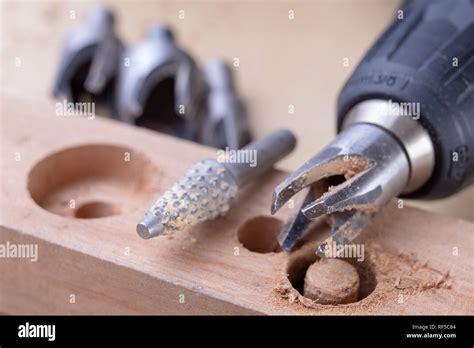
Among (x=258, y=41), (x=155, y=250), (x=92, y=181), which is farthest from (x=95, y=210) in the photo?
(x=258, y=41)

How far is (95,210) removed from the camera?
0.89 metres

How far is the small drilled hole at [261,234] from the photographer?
822 mm

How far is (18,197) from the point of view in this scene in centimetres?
83

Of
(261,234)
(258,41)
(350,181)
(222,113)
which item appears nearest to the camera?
(350,181)

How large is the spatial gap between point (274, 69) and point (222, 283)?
709 mm

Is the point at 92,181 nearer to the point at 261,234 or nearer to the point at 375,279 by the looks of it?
the point at 261,234

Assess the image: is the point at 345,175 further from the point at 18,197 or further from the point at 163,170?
the point at 18,197

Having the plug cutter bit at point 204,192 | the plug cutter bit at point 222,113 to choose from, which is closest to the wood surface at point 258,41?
the plug cutter bit at point 222,113

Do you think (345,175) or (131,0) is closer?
(345,175)

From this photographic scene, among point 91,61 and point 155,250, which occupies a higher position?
point 91,61

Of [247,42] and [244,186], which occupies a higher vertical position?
[247,42]

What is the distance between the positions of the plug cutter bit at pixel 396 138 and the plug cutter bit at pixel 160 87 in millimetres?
403

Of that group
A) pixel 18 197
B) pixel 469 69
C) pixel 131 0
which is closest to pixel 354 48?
pixel 131 0

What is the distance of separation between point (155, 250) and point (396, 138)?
27 centimetres
